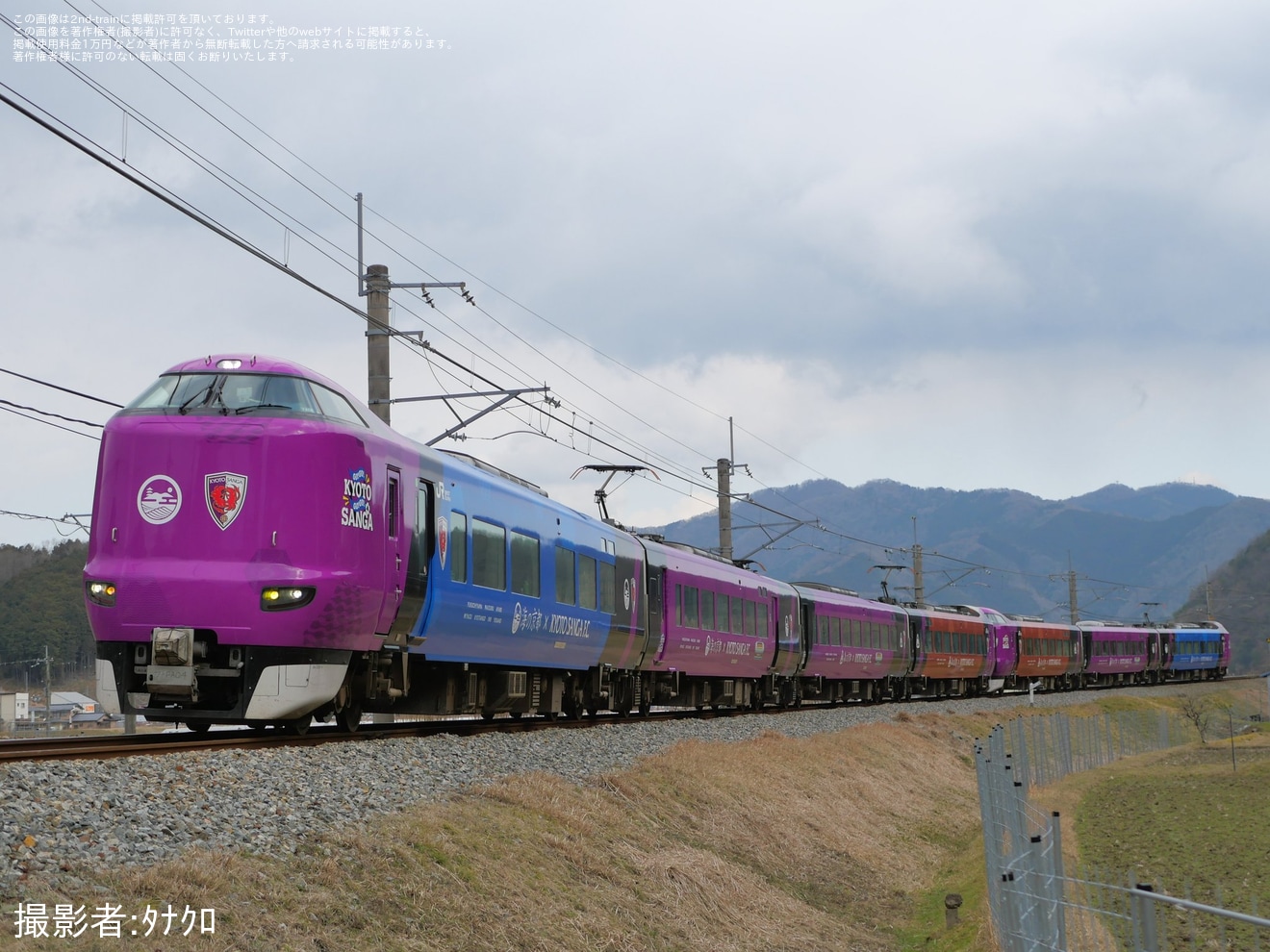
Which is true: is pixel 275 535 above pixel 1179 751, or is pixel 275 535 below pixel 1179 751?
above

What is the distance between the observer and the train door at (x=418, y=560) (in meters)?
14.6

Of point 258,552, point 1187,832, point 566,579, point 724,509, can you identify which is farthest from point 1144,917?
point 724,509

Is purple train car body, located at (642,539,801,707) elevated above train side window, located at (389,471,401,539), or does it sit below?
below

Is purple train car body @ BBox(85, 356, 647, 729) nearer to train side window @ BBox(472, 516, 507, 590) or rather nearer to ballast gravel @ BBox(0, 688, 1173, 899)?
ballast gravel @ BBox(0, 688, 1173, 899)

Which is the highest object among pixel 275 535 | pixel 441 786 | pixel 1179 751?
pixel 275 535

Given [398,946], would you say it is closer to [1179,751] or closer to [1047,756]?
[1047,756]

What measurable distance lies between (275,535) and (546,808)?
3.59 m

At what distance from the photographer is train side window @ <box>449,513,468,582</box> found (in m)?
16.1

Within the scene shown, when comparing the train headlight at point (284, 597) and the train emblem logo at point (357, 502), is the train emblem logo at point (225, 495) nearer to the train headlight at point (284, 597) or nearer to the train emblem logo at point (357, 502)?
the train headlight at point (284, 597)

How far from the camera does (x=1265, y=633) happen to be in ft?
565

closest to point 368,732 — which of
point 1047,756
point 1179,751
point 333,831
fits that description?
point 333,831

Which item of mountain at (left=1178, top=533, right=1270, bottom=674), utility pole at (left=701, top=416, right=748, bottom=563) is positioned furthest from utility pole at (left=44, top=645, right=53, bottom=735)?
mountain at (left=1178, top=533, right=1270, bottom=674)

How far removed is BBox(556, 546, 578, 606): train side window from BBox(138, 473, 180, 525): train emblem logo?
8.25m

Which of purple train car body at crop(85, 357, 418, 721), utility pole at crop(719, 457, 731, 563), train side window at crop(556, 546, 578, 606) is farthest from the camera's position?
utility pole at crop(719, 457, 731, 563)
